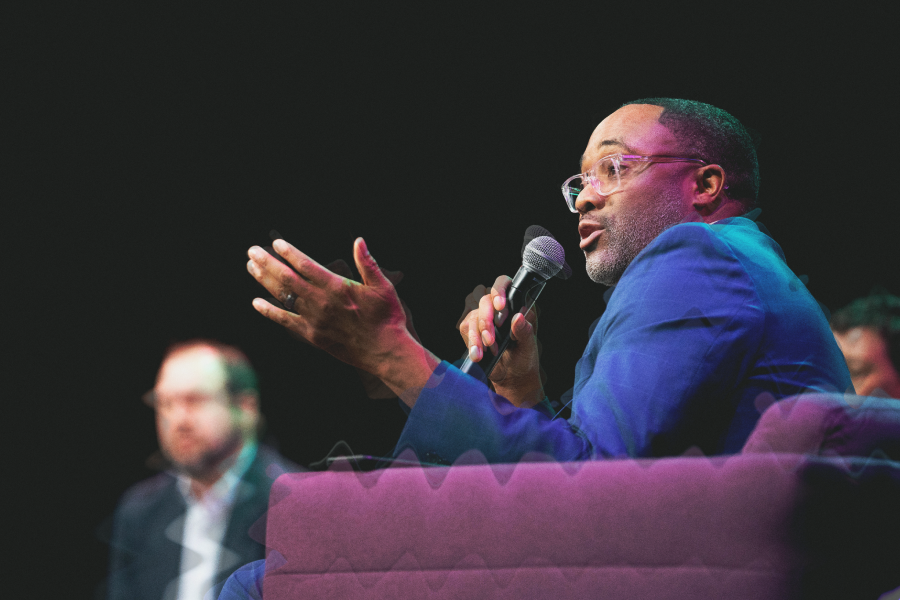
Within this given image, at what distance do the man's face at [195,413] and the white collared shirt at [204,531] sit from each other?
75 mm

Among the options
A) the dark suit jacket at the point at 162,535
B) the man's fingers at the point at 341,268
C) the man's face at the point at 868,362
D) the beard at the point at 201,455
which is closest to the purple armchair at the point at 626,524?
the man's fingers at the point at 341,268

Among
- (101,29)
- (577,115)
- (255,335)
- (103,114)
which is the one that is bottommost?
(255,335)

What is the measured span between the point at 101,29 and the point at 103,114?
0.28m

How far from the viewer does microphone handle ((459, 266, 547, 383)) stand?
119cm

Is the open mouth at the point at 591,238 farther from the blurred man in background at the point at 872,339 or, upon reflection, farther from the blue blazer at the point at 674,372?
the blurred man in background at the point at 872,339

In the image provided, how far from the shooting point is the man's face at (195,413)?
224 cm

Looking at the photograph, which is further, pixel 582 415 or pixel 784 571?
pixel 582 415

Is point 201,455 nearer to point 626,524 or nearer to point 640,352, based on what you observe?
point 640,352

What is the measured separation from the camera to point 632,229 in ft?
5.17

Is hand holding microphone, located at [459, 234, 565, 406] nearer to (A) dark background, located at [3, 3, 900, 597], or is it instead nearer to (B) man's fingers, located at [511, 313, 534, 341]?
(B) man's fingers, located at [511, 313, 534, 341]

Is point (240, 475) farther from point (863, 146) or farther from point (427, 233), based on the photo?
point (863, 146)

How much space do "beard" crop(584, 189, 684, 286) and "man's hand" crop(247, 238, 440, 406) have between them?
0.76 meters

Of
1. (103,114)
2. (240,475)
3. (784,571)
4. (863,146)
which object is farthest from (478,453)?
(103,114)

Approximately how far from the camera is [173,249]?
254cm
